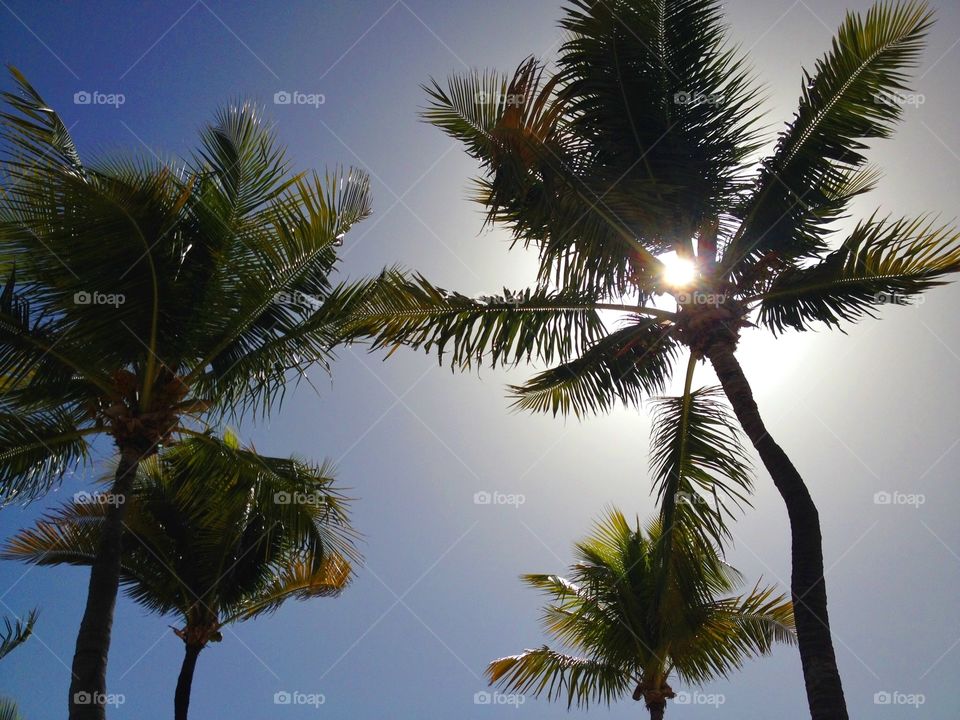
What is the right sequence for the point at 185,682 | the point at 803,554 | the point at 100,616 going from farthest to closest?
the point at 185,682 → the point at 100,616 → the point at 803,554

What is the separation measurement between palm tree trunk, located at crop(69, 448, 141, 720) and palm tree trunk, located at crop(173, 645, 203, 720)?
5796mm

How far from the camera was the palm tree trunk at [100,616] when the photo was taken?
7020 mm

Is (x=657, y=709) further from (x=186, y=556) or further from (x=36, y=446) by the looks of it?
(x=36, y=446)

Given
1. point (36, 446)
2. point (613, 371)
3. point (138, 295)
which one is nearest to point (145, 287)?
point (138, 295)

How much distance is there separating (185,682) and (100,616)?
6.22m

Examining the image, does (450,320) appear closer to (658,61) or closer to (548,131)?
(548,131)

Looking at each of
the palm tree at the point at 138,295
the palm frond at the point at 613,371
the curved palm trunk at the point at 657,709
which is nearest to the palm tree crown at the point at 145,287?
Answer: the palm tree at the point at 138,295

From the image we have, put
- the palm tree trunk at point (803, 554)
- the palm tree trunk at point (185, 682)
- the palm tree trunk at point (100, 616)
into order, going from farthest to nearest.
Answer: the palm tree trunk at point (185, 682) < the palm tree trunk at point (100, 616) < the palm tree trunk at point (803, 554)

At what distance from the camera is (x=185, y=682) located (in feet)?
42.4

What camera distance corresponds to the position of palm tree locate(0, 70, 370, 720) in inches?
323

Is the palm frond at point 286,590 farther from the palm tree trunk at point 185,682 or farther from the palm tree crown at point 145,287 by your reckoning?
the palm tree crown at point 145,287

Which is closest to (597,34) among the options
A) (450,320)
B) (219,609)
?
(450,320)

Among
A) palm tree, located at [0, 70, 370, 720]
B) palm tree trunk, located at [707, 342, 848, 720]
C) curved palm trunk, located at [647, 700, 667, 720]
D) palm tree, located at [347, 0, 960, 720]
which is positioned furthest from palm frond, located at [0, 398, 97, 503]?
curved palm trunk, located at [647, 700, 667, 720]

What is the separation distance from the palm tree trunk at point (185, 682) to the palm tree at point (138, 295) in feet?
17.5
